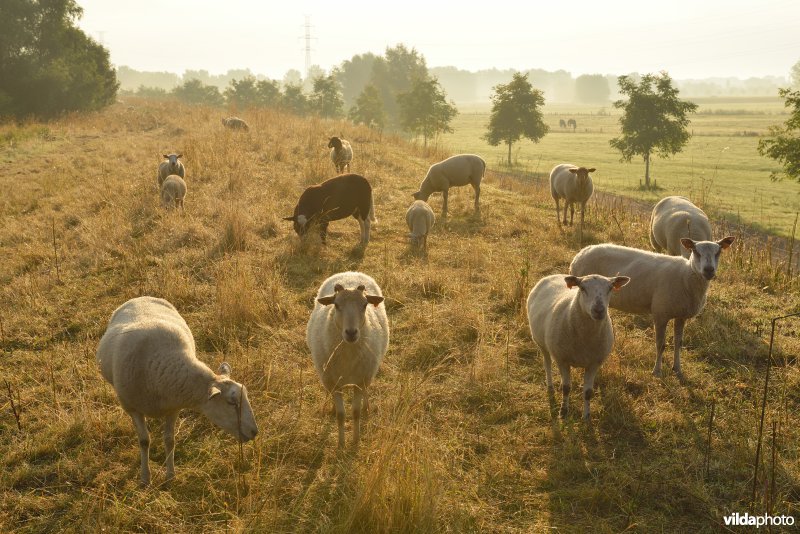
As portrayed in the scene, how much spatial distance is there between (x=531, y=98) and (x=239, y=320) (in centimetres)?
3938

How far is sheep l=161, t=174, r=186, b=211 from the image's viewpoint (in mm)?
12873

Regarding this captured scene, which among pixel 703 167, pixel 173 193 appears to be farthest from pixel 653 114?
pixel 173 193

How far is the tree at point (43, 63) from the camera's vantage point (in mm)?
31500

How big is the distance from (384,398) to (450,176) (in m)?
11.0

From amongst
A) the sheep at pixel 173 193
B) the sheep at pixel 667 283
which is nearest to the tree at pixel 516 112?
the sheep at pixel 173 193

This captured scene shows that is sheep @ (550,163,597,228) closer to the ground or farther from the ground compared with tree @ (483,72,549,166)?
closer to the ground

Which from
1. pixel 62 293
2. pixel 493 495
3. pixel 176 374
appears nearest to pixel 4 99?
pixel 62 293

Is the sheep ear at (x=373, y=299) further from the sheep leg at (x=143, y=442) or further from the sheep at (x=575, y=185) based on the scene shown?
the sheep at (x=575, y=185)

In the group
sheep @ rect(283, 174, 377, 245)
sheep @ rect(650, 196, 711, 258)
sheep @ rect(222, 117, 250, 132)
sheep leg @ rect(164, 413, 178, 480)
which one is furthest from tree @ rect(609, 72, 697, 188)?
sheep leg @ rect(164, 413, 178, 480)

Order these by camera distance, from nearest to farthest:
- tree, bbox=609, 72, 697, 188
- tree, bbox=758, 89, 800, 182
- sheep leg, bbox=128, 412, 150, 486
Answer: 1. sheep leg, bbox=128, 412, 150, 486
2. tree, bbox=758, 89, 800, 182
3. tree, bbox=609, 72, 697, 188

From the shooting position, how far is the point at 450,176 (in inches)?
630

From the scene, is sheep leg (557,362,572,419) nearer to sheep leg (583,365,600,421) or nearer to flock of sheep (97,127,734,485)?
flock of sheep (97,127,734,485)

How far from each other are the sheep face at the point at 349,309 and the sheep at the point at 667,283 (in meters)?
4.16

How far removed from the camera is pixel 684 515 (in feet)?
14.4
